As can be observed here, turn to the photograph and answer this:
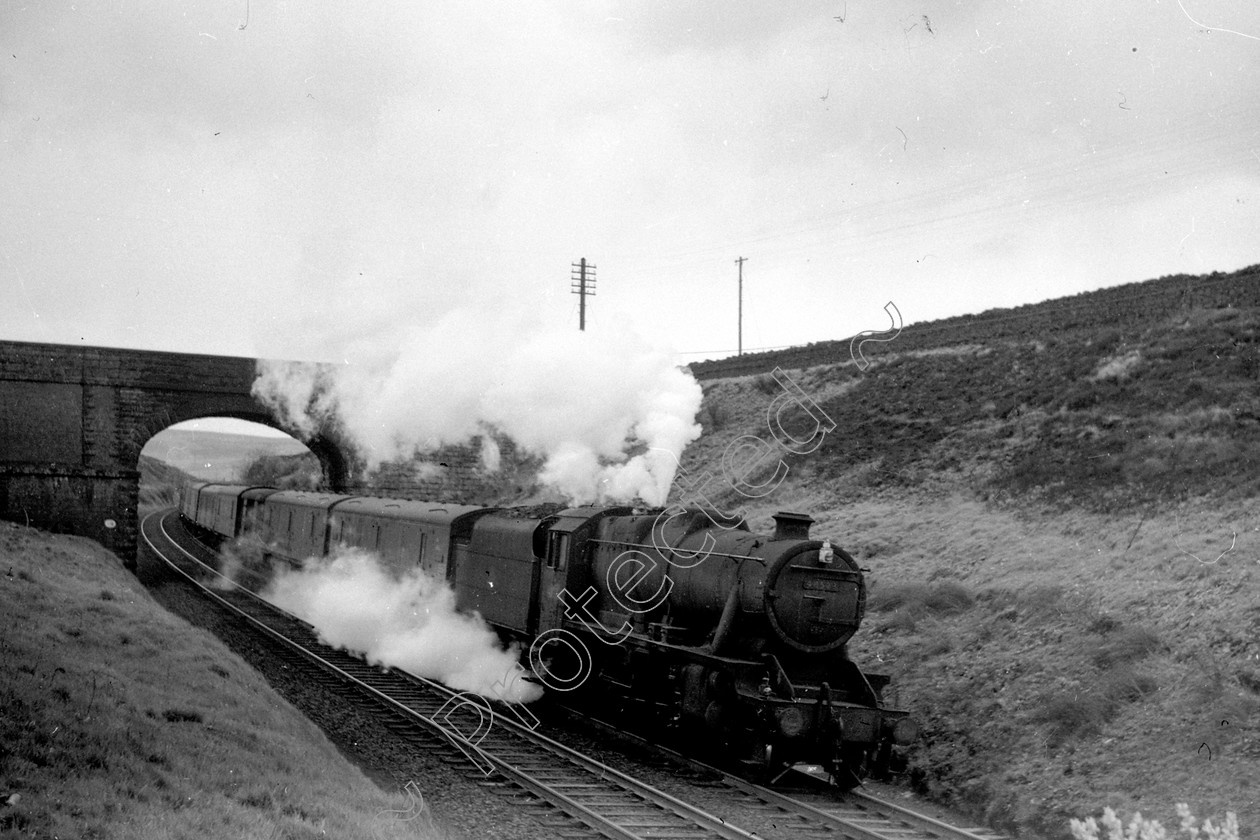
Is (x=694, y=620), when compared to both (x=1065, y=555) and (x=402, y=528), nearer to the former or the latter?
(x=1065, y=555)

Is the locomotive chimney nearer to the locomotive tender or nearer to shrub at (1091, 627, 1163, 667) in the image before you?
the locomotive tender

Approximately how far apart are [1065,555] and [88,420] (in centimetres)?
2502

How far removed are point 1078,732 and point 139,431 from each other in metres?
25.9

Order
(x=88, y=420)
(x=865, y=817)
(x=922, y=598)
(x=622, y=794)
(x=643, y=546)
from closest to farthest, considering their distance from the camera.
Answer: (x=865, y=817) < (x=622, y=794) < (x=643, y=546) < (x=922, y=598) < (x=88, y=420)

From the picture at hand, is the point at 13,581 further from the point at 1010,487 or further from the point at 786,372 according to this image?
the point at 786,372

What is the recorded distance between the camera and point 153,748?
949cm

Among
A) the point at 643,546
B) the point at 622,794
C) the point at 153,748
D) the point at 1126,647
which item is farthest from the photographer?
the point at 643,546

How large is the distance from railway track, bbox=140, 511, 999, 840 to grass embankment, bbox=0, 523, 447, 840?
1.43m

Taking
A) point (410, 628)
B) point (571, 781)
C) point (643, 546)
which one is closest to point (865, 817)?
point (571, 781)

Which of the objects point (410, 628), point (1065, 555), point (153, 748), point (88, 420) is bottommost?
point (410, 628)

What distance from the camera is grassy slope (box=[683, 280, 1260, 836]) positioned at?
11.5 m

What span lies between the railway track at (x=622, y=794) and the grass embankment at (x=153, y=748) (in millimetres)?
1428

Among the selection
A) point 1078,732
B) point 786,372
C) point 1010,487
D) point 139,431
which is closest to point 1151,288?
point 786,372

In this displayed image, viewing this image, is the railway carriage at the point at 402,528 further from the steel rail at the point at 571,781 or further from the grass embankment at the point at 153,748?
the grass embankment at the point at 153,748
